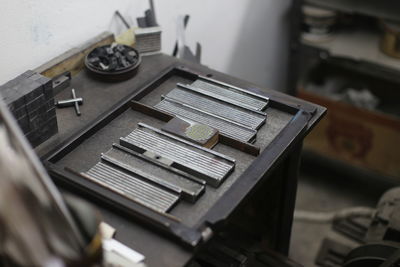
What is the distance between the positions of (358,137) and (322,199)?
33 centimetres

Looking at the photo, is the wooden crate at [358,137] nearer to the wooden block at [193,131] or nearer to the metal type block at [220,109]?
the metal type block at [220,109]

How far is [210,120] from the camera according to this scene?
1.22 m

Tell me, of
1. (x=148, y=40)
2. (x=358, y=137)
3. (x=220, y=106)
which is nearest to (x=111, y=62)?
(x=148, y=40)

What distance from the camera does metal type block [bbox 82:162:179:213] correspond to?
1.01m

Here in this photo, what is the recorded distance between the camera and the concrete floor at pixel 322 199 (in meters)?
2.15

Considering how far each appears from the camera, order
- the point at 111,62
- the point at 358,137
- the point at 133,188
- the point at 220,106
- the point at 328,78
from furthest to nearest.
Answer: the point at 328,78, the point at 358,137, the point at 111,62, the point at 220,106, the point at 133,188

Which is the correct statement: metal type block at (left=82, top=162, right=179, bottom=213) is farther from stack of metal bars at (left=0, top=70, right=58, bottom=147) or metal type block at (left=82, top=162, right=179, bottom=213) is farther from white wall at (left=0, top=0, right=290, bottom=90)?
white wall at (left=0, top=0, right=290, bottom=90)

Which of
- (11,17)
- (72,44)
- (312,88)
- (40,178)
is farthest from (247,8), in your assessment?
(40,178)

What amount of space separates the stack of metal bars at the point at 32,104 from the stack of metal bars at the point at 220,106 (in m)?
0.26

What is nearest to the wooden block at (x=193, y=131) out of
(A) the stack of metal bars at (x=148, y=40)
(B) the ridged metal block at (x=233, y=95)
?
(B) the ridged metal block at (x=233, y=95)

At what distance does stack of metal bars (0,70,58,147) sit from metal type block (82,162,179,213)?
0.51 ft

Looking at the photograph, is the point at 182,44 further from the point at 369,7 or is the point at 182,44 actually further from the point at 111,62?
the point at 369,7

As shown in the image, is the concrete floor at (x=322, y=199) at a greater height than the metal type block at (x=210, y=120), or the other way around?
the metal type block at (x=210, y=120)

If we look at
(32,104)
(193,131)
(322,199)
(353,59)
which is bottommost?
(322,199)
